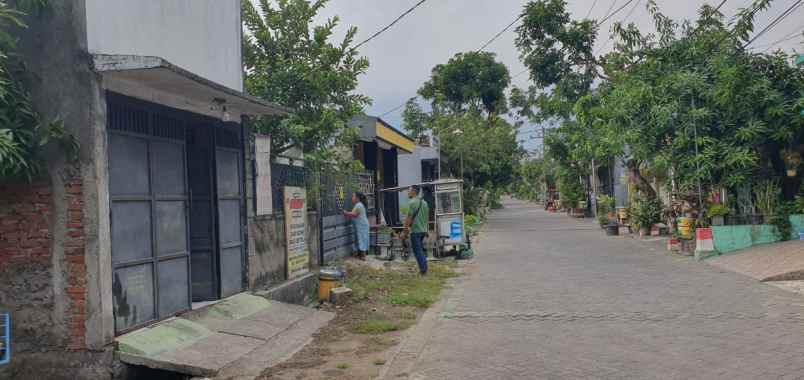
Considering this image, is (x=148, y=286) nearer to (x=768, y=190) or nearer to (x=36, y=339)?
(x=36, y=339)

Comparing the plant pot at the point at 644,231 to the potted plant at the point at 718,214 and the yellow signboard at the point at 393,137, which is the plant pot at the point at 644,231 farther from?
the yellow signboard at the point at 393,137

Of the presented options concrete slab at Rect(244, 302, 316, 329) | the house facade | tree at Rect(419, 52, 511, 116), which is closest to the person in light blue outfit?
concrete slab at Rect(244, 302, 316, 329)

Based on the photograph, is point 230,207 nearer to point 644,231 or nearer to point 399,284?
point 399,284

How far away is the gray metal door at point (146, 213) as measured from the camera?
6.71 meters

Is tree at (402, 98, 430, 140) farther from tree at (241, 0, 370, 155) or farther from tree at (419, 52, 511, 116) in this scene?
tree at (241, 0, 370, 155)

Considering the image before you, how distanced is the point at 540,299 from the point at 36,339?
22.2 feet

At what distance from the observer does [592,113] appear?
19500mm

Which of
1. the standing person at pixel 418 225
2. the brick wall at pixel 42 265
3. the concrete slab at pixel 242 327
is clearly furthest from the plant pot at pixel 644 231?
the brick wall at pixel 42 265

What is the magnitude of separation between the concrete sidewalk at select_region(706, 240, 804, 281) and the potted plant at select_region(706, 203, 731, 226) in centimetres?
107

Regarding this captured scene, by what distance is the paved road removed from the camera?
20.4ft

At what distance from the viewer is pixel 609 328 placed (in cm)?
796

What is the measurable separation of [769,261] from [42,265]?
12100 millimetres

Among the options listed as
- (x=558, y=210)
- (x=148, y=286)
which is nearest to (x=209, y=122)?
(x=148, y=286)

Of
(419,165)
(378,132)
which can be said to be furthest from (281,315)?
(419,165)
